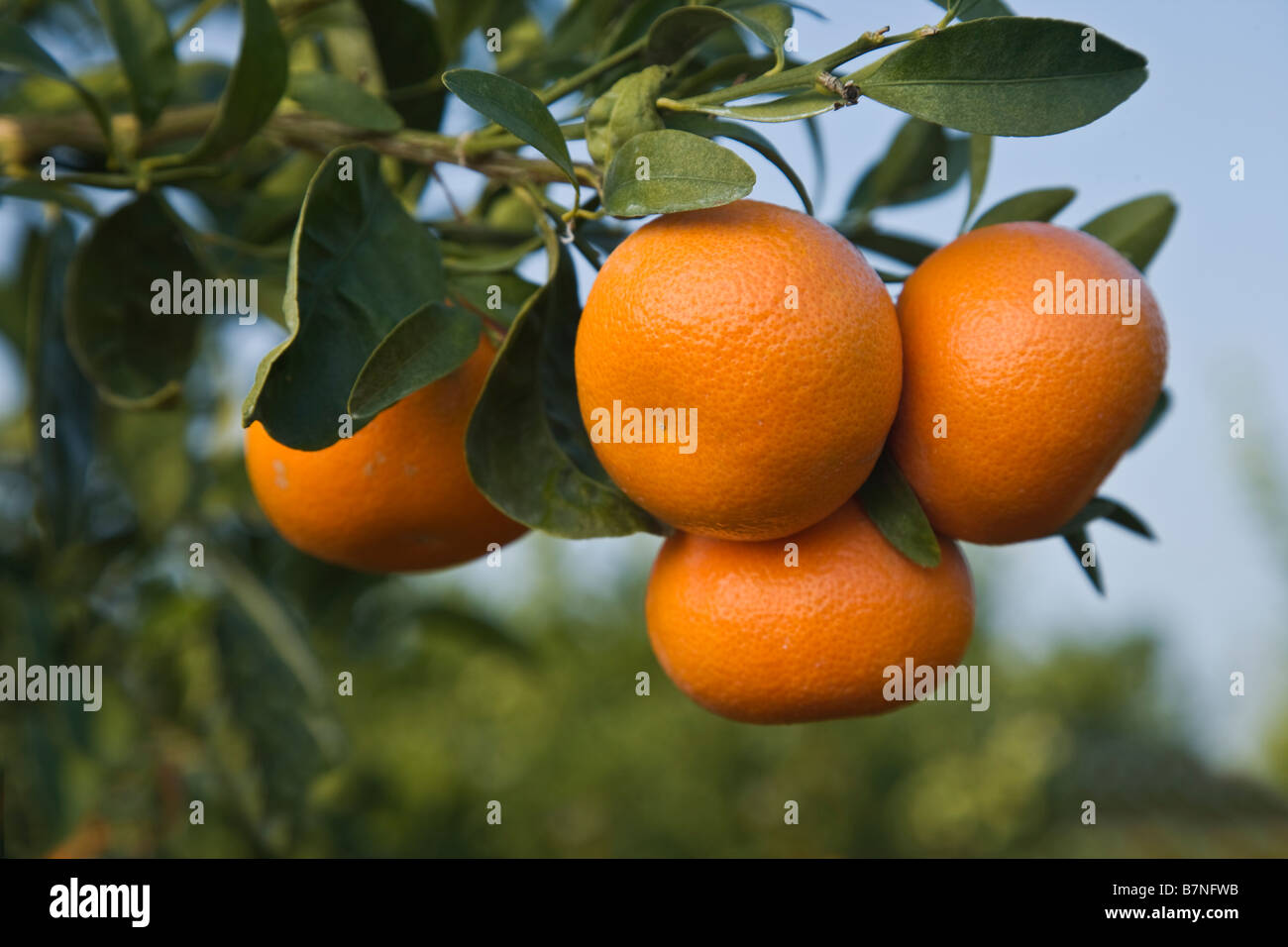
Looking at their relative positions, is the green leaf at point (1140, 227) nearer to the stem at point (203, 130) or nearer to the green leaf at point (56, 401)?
the stem at point (203, 130)

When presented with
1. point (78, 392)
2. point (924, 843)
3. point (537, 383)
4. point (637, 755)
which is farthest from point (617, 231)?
point (924, 843)

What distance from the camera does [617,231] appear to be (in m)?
0.73

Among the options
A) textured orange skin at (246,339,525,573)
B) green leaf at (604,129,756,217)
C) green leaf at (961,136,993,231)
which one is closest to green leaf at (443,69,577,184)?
green leaf at (604,129,756,217)

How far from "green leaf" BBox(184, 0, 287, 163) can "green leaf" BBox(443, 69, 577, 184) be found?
0.22 meters

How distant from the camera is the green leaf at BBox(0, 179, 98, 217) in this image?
2.35ft

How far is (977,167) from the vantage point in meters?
0.69

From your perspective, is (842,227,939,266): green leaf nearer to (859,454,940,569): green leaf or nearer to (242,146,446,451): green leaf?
(859,454,940,569): green leaf

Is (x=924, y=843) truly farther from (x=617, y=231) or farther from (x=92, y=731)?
(x=617, y=231)

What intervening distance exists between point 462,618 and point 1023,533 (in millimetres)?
977

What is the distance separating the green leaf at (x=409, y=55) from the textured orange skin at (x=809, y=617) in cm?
42

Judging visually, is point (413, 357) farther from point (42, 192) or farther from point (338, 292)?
point (42, 192)

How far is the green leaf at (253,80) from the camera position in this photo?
63cm

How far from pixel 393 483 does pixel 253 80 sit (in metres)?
0.27

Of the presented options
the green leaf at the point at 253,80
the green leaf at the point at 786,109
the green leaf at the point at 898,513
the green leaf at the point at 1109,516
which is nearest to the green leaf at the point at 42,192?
the green leaf at the point at 253,80
